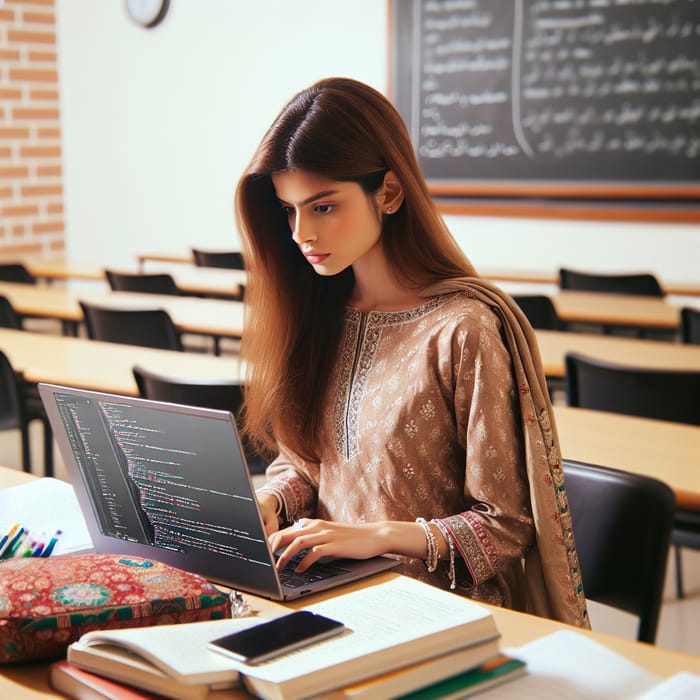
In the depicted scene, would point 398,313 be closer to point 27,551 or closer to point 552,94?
point 27,551

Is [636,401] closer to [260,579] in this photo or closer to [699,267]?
[260,579]

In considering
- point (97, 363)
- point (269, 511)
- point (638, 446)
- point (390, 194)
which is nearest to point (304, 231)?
point (390, 194)

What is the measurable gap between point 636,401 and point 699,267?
9.93ft

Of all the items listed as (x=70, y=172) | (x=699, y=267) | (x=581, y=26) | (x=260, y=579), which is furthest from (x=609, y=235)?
(x=260, y=579)

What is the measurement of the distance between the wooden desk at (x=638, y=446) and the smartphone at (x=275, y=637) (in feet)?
3.16

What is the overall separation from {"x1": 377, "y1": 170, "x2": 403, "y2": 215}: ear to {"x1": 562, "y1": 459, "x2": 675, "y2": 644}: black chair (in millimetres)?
461

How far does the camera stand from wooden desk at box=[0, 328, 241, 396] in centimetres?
268

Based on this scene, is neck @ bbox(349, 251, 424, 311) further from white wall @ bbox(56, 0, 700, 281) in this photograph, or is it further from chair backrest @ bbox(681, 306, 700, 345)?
white wall @ bbox(56, 0, 700, 281)

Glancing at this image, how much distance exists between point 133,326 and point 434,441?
228 centimetres

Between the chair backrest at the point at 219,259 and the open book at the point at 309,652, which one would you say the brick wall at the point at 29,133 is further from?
the open book at the point at 309,652

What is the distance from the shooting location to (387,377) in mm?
1492

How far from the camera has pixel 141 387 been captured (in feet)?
8.23

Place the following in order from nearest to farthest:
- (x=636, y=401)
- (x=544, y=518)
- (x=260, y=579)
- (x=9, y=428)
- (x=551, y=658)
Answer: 1. (x=551, y=658)
2. (x=260, y=579)
3. (x=544, y=518)
4. (x=636, y=401)
5. (x=9, y=428)

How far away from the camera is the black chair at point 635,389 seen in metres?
2.37
